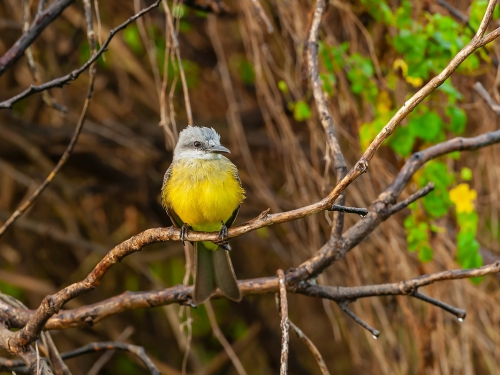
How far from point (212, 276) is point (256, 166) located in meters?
2.59

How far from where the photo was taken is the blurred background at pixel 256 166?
3.57m

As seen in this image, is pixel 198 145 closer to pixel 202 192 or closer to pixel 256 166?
pixel 202 192

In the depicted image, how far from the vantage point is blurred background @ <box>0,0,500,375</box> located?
3.57m

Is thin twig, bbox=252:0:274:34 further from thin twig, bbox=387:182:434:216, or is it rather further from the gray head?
thin twig, bbox=387:182:434:216

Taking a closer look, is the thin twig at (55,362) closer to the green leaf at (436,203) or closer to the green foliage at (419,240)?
the green foliage at (419,240)

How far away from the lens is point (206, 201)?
2893mm

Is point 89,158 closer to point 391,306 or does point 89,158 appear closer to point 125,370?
point 125,370

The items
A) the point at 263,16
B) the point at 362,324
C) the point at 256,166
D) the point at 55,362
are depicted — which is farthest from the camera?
the point at 256,166

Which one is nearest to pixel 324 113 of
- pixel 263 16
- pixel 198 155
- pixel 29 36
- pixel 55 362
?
pixel 263 16

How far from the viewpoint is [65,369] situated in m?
2.57

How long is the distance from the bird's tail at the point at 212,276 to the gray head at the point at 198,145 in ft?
1.44

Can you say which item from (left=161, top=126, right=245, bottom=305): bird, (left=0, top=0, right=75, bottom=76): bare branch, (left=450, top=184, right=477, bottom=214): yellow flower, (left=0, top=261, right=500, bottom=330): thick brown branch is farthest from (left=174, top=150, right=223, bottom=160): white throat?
(left=450, top=184, right=477, bottom=214): yellow flower

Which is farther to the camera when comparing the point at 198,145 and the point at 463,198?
the point at 198,145

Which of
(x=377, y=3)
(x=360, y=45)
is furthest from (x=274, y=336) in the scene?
(x=377, y=3)
